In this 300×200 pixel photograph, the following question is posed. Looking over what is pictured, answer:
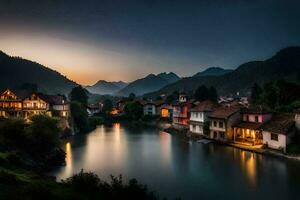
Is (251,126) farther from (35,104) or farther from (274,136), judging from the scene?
(35,104)

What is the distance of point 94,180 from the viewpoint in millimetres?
21250

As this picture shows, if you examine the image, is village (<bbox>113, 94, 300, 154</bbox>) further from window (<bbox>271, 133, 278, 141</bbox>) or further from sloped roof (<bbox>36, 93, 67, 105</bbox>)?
sloped roof (<bbox>36, 93, 67, 105</bbox>)

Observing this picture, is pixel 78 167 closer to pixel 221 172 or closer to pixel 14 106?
pixel 221 172

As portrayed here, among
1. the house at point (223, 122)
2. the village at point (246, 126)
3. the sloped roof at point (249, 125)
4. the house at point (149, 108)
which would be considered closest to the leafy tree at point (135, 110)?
the house at point (149, 108)

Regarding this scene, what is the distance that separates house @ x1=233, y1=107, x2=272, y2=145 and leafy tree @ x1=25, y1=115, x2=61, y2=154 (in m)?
28.1

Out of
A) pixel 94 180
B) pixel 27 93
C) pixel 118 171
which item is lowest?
pixel 118 171

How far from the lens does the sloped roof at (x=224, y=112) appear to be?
51.7m

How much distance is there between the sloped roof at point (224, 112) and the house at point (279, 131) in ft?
26.5

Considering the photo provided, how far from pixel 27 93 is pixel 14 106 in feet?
15.3

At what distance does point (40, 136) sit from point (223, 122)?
2907 cm

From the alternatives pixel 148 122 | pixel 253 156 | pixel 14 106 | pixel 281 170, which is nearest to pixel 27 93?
pixel 14 106

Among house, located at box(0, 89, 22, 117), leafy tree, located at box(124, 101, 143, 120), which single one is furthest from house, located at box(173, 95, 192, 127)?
house, located at box(0, 89, 22, 117)

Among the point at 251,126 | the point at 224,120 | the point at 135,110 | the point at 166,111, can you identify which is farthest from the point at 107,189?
the point at 135,110

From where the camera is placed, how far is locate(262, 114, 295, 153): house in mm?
38781
